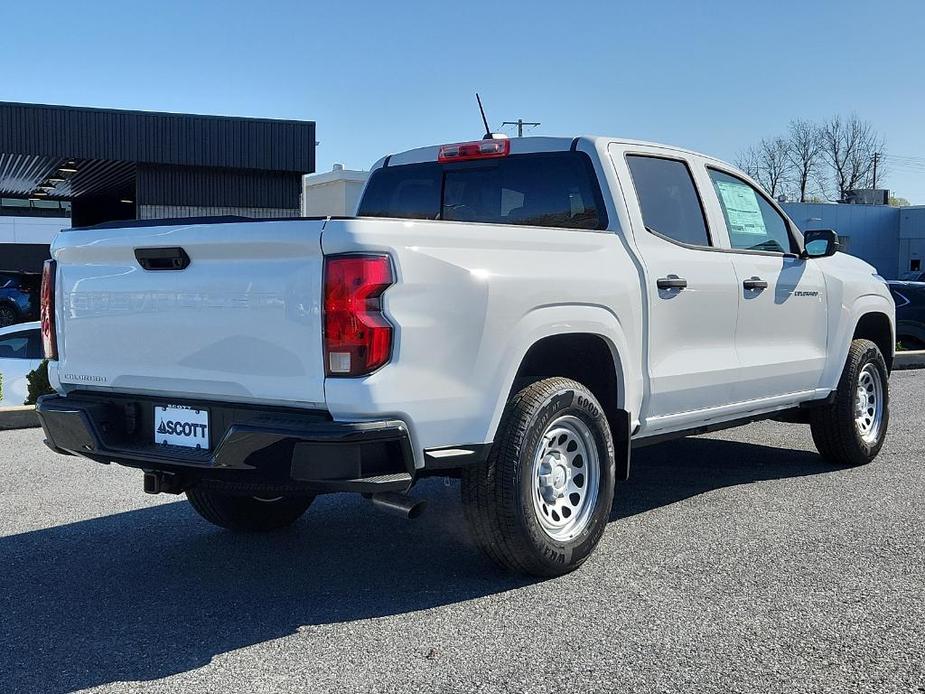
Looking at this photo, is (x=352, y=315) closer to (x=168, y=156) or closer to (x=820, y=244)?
(x=820, y=244)

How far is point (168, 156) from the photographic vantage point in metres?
27.2

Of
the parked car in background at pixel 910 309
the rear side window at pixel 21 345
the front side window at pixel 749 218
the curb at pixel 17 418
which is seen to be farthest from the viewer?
the parked car in background at pixel 910 309

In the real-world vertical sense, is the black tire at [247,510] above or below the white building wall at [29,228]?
below

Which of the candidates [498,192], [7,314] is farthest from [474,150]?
[7,314]

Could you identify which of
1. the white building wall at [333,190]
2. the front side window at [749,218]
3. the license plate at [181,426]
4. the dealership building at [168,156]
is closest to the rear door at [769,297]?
the front side window at [749,218]

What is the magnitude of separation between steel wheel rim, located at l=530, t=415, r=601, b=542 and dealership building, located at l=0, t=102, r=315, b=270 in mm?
23868

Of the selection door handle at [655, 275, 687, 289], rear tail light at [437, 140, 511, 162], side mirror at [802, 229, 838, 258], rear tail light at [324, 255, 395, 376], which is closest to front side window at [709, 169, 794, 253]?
side mirror at [802, 229, 838, 258]

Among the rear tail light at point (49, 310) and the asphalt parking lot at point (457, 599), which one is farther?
the rear tail light at point (49, 310)

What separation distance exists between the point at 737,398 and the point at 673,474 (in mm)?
1269

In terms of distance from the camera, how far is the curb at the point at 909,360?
50.3 ft

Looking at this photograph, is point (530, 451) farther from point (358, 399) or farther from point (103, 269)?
point (103, 269)

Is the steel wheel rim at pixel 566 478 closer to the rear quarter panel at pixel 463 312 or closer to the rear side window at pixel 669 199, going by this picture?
the rear quarter panel at pixel 463 312

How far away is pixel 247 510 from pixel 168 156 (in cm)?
2352

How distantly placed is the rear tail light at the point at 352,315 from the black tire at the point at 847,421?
419 centimetres
